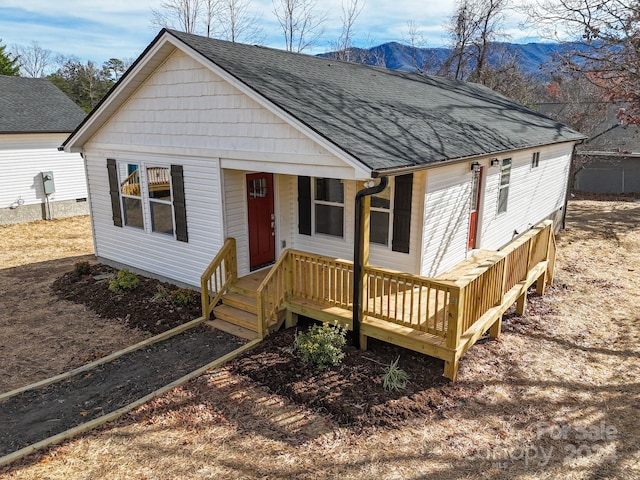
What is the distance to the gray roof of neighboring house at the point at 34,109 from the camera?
1795 centimetres

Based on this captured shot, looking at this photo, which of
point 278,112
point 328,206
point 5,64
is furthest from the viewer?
point 5,64

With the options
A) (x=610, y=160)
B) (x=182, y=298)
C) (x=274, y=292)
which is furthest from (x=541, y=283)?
(x=610, y=160)

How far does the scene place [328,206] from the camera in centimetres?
941

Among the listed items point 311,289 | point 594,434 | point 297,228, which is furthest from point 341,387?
point 297,228

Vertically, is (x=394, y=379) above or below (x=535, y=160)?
below

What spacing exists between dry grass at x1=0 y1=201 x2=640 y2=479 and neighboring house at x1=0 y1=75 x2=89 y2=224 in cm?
1562

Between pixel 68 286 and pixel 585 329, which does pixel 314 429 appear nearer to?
pixel 585 329

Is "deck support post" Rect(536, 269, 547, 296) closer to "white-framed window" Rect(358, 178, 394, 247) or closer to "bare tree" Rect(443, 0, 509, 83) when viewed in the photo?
"white-framed window" Rect(358, 178, 394, 247)

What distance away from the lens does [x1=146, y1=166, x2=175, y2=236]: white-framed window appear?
10.1m

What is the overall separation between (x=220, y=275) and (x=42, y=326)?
11.6 ft

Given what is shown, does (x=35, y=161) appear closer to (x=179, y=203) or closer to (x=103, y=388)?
(x=179, y=203)

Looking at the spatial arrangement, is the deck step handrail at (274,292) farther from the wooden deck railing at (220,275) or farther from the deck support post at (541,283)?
the deck support post at (541,283)

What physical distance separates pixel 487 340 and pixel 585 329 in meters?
2.10

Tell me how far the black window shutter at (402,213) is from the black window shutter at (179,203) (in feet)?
14.2
